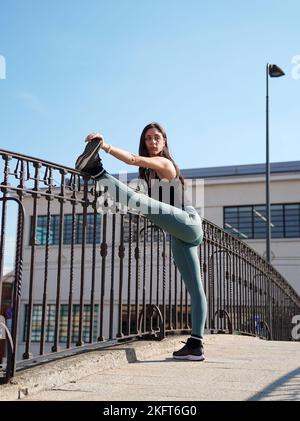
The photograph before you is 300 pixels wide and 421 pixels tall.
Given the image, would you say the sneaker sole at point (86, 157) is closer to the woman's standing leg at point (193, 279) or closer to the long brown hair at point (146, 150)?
the long brown hair at point (146, 150)

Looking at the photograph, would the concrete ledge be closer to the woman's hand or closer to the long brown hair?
the long brown hair

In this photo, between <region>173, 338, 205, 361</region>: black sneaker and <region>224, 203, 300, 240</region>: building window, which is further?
<region>224, 203, 300, 240</region>: building window

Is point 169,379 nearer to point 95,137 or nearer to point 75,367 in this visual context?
point 75,367

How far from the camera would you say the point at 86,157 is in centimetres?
408

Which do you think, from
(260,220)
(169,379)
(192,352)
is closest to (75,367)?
(169,379)

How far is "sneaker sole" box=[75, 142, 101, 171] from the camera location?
4.00 meters

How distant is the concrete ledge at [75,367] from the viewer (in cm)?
336

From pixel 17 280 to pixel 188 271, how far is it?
152cm

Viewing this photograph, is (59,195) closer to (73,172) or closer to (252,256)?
(73,172)

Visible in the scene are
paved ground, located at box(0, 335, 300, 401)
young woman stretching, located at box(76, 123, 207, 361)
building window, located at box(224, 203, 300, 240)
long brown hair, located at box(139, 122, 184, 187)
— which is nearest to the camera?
paved ground, located at box(0, 335, 300, 401)

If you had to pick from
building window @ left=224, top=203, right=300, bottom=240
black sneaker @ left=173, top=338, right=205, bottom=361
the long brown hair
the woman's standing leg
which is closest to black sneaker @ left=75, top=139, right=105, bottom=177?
the long brown hair

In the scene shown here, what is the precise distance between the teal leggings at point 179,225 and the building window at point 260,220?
23089mm

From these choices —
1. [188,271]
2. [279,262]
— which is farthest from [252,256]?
[279,262]

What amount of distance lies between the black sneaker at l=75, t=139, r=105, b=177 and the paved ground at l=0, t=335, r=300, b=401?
146cm
